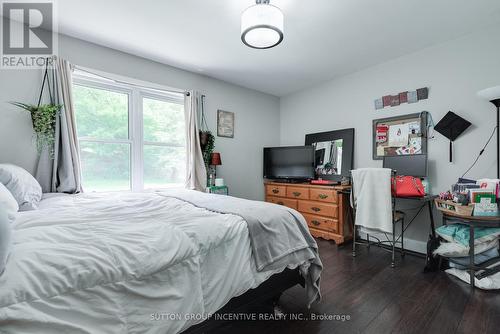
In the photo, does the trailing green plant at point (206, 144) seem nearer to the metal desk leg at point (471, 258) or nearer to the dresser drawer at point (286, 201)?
the dresser drawer at point (286, 201)

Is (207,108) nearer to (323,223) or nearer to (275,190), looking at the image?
(275,190)

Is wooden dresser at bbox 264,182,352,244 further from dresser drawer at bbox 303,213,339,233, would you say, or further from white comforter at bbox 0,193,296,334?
white comforter at bbox 0,193,296,334

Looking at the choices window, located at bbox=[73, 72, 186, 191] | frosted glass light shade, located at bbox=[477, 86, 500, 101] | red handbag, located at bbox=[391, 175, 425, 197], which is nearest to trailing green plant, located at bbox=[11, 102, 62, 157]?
window, located at bbox=[73, 72, 186, 191]

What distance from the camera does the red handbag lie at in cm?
236

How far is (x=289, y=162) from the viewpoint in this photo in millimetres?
3854

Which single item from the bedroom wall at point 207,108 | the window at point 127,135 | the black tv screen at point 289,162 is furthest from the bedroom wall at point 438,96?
the window at point 127,135

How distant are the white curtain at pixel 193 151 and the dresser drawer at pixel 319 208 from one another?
1521mm

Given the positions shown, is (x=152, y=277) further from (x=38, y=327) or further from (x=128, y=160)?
(x=128, y=160)

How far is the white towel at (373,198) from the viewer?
7.90ft

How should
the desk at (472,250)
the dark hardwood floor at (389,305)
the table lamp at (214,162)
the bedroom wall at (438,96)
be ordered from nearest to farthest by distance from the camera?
the dark hardwood floor at (389,305), the desk at (472,250), the bedroom wall at (438,96), the table lamp at (214,162)

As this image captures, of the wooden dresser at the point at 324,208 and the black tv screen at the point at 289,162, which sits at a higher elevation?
the black tv screen at the point at 289,162

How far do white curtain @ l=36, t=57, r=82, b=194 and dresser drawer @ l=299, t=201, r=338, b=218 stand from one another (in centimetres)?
284

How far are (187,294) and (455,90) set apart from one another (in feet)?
10.8

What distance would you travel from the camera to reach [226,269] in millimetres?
1153
